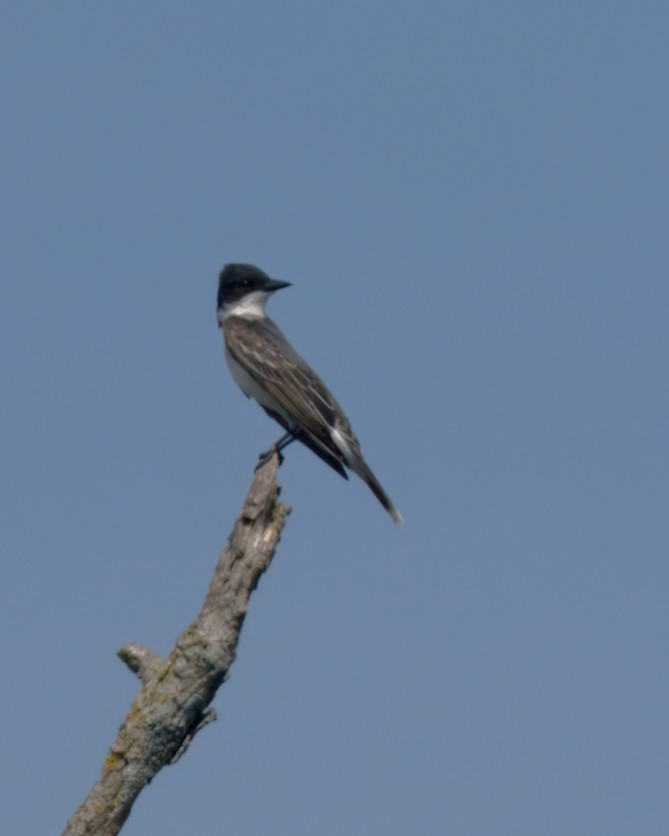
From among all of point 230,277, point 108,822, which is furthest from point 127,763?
point 230,277

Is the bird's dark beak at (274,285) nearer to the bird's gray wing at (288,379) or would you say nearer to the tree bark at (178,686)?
the bird's gray wing at (288,379)

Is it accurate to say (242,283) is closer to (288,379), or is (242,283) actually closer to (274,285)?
(274,285)

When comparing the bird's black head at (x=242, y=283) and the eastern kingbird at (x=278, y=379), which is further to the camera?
the bird's black head at (x=242, y=283)

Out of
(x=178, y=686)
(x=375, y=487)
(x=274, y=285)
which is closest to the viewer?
(x=178, y=686)

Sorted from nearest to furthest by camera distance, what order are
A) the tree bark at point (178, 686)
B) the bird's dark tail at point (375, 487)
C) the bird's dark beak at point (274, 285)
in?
the tree bark at point (178, 686)
the bird's dark tail at point (375, 487)
the bird's dark beak at point (274, 285)

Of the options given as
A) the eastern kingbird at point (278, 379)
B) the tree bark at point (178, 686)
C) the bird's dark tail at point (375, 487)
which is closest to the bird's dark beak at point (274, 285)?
the eastern kingbird at point (278, 379)

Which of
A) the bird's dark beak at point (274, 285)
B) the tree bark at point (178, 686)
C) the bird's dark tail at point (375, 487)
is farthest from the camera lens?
the bird's dark beak at point (274, 285)

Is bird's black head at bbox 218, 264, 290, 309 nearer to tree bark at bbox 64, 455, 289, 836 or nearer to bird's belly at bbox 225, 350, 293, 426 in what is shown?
bird's belly at bbox 225, 350, 293, 426

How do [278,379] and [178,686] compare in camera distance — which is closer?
[178,686]

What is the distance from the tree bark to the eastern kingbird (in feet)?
18.1

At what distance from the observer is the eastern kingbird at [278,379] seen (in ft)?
48.1

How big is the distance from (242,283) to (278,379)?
2.29 meters

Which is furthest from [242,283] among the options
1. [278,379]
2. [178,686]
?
[178,686]

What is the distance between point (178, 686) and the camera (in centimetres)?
791
